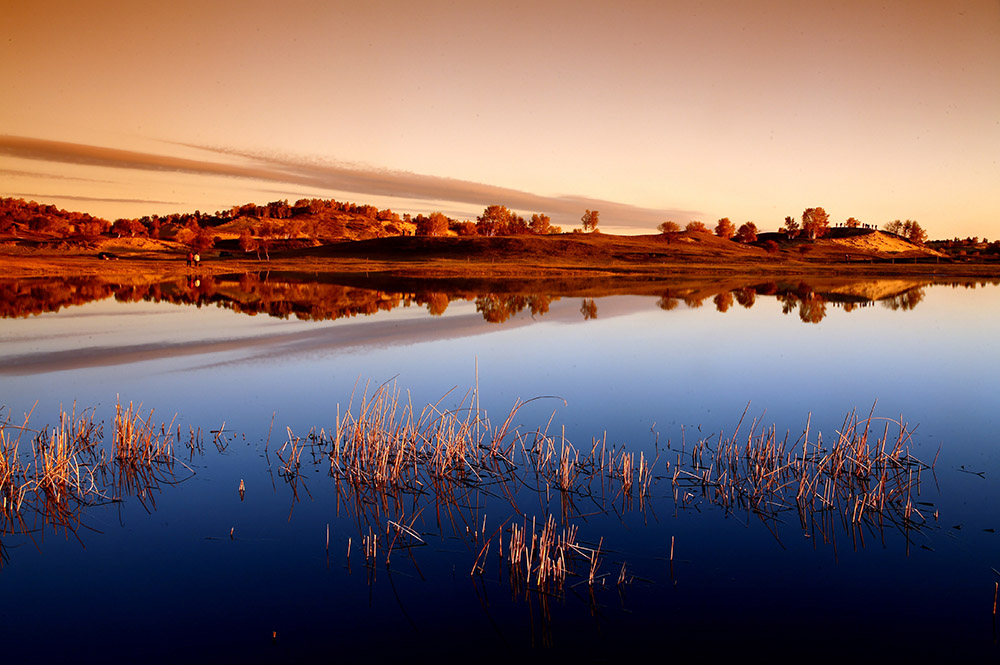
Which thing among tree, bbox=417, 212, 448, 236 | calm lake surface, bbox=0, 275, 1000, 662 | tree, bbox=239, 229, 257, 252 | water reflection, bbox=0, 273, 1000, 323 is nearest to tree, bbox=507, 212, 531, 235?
tree, bbox=417, 212, 448, 236

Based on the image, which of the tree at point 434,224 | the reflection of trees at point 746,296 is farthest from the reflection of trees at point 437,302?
the tree at point 434,224

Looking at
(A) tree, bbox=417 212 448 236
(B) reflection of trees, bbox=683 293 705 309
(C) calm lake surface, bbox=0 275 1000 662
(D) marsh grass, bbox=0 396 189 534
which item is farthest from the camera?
(A) tree, bbox=417 212 448 236

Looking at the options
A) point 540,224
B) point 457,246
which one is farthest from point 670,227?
point 457,246

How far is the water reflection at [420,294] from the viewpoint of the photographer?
3903cm

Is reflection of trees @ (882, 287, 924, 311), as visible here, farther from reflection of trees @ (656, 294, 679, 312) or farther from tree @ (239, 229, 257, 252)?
tree @ (239, 229, 257, 252)

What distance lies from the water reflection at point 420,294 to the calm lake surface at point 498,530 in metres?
16.0

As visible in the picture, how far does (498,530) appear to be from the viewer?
356 inches

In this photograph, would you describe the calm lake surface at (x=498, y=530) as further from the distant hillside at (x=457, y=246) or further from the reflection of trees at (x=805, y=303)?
the distant hillside at (x=457, y=246)

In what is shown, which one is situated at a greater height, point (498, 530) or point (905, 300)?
point (905, 300)

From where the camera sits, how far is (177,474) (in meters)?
11.2

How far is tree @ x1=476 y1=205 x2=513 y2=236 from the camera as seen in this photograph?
17112 centimetres

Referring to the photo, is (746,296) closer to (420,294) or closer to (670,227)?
(420,294)

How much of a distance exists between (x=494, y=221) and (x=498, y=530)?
168m

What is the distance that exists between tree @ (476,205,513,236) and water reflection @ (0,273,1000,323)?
104197 millimetres
